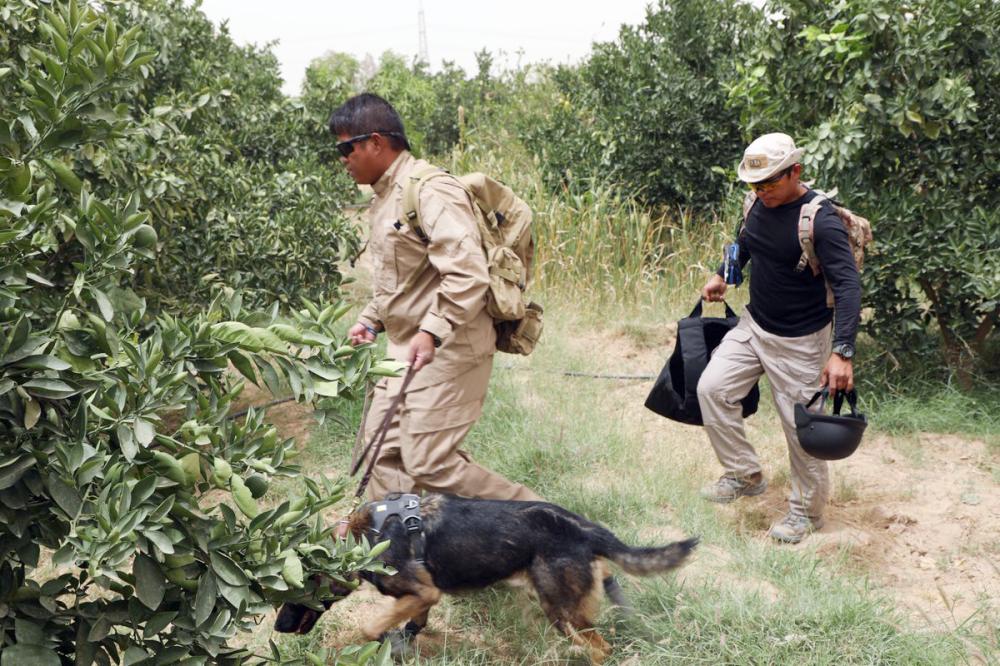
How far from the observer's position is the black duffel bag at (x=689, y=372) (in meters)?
5.05

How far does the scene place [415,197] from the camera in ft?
12.9

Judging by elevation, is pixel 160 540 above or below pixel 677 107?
below

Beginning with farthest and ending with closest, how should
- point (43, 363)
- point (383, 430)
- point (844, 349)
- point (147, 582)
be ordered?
point (844, 349) < point (383, 430) < point (147, 582) < point (43, 363)

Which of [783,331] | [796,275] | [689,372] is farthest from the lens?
[689,372]

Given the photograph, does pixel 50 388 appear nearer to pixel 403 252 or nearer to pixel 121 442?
pixel 121 442

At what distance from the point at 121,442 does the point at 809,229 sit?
3.22 metres

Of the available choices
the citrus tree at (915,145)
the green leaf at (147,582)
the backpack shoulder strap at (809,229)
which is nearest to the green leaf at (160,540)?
the green leaf at (147,582)

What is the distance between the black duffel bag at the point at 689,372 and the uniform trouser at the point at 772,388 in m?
0.10

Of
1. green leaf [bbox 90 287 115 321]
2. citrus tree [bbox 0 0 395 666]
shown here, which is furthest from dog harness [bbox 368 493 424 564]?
green leaf [bbox 90 287 115 321]

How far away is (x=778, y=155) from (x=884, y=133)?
2.28 m

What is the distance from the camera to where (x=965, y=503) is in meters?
5.23

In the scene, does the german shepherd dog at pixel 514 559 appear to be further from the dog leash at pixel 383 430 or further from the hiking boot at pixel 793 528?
the hiking boot at pixel 793 528

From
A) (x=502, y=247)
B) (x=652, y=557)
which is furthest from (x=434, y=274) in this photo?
(x=652, y=557)

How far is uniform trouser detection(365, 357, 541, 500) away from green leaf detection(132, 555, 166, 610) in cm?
175
